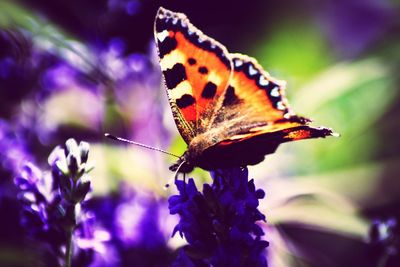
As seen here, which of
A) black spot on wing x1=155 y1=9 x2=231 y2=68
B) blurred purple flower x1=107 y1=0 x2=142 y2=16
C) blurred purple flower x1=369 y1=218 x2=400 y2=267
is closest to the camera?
black spot on wing x1=155 y1=9 x2=231 y2=68

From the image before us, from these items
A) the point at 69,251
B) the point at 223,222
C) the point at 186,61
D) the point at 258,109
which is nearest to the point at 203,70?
the point at 186,61

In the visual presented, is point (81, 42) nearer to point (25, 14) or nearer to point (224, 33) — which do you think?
point (25, 14)

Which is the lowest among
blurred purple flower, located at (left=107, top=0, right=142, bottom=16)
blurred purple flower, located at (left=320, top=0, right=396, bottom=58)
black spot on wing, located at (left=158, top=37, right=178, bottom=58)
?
black spot on wing, located at (left=158, top=37, right=178, bottom=58)

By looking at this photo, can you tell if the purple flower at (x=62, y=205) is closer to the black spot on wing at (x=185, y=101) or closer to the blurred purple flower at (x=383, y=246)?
the black spot on wing at (x=185, y=101)

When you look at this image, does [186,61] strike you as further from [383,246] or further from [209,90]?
[383,246]

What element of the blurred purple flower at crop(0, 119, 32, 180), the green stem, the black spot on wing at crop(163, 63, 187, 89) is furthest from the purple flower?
the blurred purple flower at crop(0, 119, 32, 180)

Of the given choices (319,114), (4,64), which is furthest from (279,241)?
(4,64)

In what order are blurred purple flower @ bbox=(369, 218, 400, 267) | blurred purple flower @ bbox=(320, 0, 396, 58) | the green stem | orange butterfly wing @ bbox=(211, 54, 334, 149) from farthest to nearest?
blurred purple flower @ bbox=(320, 0, 396, 58) → blurred purple flower @ bbox=(369, 218, 400, 267) → orange butterfly wing @ bbox=(211, 54, 334, 149) → the green stem

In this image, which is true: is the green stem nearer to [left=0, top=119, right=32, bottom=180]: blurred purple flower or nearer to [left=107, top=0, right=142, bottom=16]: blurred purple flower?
[left=0, top=119, right=32, bottom=180]: blurred purple flower
